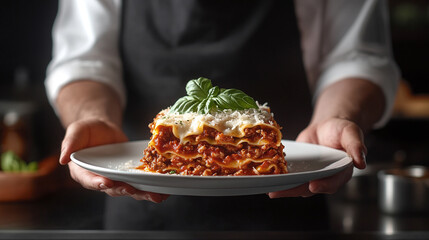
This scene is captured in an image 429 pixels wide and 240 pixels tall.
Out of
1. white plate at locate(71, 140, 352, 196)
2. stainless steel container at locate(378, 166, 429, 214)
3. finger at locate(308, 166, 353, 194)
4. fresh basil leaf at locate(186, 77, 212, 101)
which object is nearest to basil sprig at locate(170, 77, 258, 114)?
fresh basil leaf at locate(186, 77, 212, 101)

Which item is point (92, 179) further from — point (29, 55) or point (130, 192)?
point (29, 55)

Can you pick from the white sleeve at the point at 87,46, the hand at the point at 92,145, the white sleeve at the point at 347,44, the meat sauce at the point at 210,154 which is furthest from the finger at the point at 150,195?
the white sleeve at the point at 347,44

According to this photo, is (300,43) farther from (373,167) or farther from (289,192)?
(289,192)

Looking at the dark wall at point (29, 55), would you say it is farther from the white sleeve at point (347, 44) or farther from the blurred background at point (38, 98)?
the white sleeve at point (347, 44)

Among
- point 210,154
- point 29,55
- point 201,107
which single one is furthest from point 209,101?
point 29,55

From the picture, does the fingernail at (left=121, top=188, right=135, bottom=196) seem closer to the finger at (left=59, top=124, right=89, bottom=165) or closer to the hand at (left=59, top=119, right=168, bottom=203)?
the hand at (left=59, top=119, right=168, bottom=203)

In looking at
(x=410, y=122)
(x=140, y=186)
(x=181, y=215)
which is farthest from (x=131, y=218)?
(x=410, y=122)
